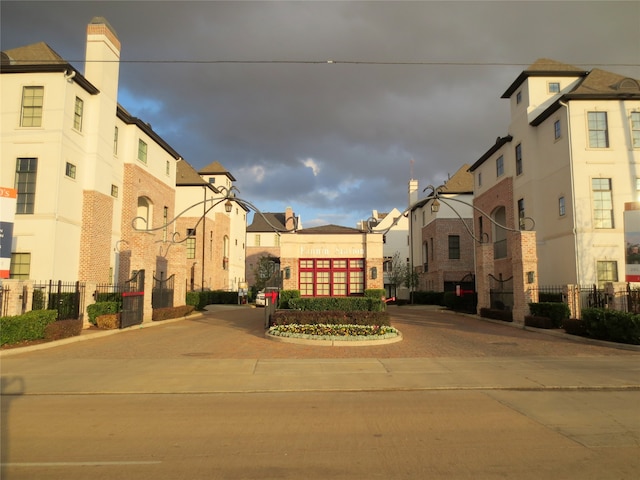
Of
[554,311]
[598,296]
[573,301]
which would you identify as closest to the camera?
[573,301]

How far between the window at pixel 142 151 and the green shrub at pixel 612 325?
27434 millimetres

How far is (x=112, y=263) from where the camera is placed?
27.2 meters

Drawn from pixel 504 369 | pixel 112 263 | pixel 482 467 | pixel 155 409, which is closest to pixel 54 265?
pixel 112 263

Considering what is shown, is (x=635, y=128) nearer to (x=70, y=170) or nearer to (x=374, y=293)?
(x=374, y=293)

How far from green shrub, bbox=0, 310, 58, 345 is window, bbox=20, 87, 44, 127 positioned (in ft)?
36.3

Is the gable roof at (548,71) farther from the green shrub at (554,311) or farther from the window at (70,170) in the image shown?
the window at (70,170)

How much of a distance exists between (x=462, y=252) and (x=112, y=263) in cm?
3170

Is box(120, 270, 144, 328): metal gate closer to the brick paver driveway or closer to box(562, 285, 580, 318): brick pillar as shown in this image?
the brick paver driveway

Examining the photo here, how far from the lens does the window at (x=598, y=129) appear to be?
78.7ft

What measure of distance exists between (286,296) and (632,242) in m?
13.9

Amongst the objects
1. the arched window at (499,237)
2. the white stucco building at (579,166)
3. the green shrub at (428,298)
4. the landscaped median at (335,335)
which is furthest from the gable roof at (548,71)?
the landscaped median at (335,335)

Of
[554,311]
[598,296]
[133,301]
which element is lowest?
[554,311]

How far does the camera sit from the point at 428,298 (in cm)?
4388

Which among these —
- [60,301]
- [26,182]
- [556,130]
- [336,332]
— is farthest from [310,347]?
[556,130]
